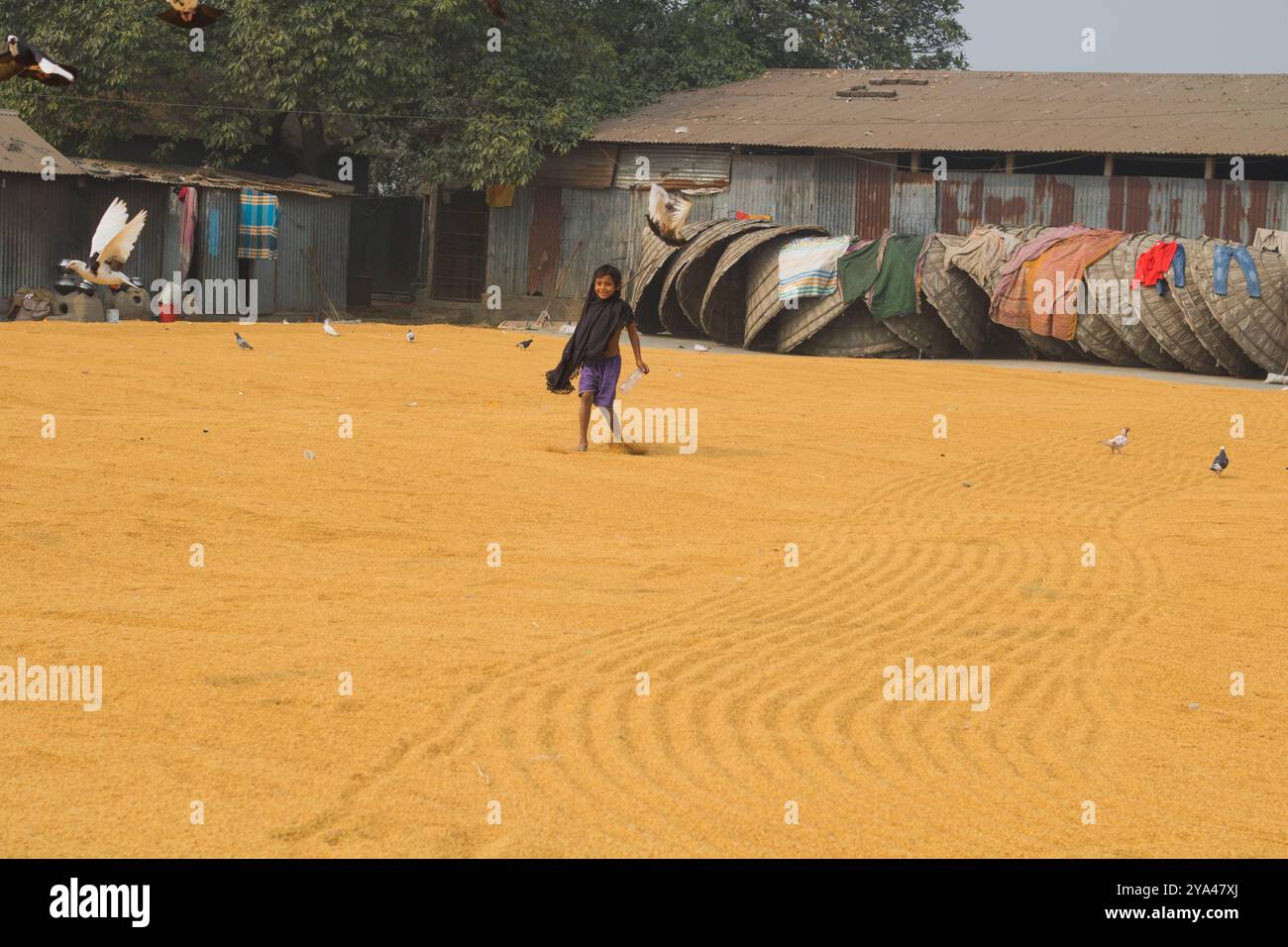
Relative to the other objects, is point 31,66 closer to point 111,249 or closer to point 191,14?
point 191,14

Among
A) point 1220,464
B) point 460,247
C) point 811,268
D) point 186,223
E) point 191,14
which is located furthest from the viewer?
point 460,247

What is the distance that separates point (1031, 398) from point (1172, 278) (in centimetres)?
570

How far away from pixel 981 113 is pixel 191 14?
70.4 feet

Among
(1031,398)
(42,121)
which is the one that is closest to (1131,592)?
(1031,398)

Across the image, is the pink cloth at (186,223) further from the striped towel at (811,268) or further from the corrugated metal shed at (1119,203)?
the corrugated metal shed at (1119,203)

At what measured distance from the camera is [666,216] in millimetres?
28453

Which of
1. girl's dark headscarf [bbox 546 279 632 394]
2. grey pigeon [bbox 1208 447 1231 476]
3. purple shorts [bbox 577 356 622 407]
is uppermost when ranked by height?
girl's dark headscarf [bbox 546 279 632 394]

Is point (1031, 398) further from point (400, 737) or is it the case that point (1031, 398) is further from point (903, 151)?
point (400, 737)

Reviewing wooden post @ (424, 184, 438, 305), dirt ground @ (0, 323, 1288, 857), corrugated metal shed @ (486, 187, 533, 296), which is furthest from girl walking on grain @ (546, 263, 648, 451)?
wooden post @ (424, 184, 438, 305)

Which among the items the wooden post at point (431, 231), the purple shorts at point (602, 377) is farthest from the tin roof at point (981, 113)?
the purple shorts at point (602, 377)

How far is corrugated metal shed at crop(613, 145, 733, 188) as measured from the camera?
29.8 meters

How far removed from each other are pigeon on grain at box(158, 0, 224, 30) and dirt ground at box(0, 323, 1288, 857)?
9.66 feet

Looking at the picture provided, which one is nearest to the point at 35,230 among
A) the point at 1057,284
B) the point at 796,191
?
the point at 796,191

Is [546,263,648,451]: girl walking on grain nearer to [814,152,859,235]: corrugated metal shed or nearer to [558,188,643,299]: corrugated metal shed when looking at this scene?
[814,152,859,235]: corrugated metal shed
